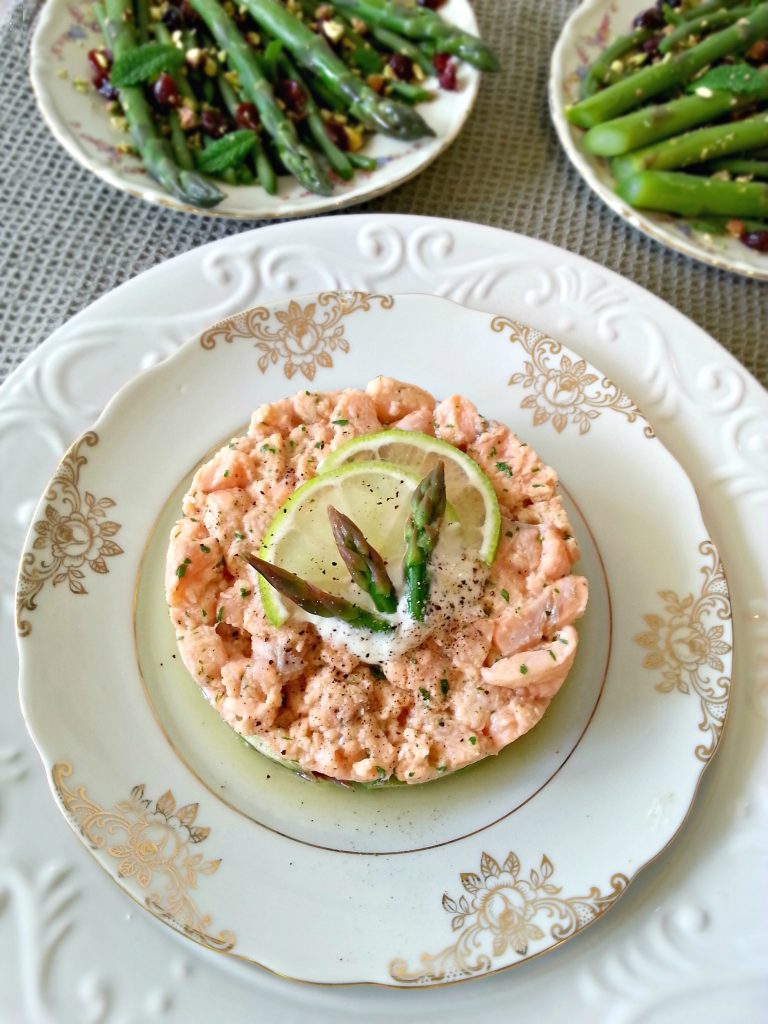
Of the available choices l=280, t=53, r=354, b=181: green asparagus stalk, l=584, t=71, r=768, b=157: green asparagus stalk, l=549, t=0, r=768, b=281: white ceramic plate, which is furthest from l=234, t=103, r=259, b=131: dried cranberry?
l=584, t=71, r=768, b=157: green asparagus stalk

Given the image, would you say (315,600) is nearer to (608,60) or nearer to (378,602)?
(378,602)

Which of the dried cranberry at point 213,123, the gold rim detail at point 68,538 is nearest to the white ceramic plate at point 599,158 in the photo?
the dried cranberry at point 213,123

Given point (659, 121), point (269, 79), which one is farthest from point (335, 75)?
point (659, 121)

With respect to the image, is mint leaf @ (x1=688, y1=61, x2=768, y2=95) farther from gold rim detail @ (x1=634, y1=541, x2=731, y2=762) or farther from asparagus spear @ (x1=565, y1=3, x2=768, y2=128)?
gold rim detail @ (x1=634, y1=541, x2=731, y2=762)

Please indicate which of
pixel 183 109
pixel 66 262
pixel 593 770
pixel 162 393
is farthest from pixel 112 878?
pixel 183 109

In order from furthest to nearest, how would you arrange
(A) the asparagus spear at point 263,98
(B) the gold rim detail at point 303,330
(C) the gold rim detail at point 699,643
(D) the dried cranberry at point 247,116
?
(D) the dried cranberry at point 247,116
(A) the asparagus spear at point 263,98
(B) the gold rim detail at point 303,330
(C) the gold rim detail at point 699,643

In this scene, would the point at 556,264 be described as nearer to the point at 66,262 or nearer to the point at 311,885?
the point at 66,262

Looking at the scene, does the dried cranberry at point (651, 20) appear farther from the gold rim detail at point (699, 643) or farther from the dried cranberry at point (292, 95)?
the gold rim detail at point (699, 643)
